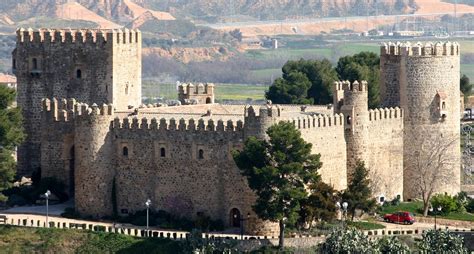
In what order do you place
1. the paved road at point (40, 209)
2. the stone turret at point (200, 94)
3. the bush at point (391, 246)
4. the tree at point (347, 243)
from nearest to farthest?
the tree at point (347, 243), the bush at point (391, 246), the paved road at point (40, 209), the stone turret at point (200, 94)

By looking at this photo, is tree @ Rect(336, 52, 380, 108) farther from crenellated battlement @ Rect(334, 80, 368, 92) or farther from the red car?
the red car

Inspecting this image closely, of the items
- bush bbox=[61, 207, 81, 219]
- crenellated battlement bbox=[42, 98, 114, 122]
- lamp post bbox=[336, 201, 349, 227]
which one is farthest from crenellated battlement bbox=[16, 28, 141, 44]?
lamp post bbox=[336, 201, 349, 227]

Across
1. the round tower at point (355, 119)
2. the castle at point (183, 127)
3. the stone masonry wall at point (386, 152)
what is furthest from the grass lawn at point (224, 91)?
the round tower at point (355, 119)

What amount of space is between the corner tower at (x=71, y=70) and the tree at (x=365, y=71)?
11.7 m

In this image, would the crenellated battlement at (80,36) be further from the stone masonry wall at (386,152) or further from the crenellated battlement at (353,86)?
the stone masonry wall at (386,152)

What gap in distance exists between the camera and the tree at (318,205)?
68.4 m

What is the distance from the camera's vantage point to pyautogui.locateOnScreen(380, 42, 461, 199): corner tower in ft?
253

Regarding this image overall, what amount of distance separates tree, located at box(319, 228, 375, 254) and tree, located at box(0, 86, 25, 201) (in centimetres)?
1551

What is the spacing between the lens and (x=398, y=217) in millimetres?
72750

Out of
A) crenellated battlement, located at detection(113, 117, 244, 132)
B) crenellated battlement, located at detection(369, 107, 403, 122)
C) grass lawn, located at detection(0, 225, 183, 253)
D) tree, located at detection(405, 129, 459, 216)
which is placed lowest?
grass lawn, located at detection(0, 225, 183, 253)

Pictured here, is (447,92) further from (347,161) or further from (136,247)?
(136,247)

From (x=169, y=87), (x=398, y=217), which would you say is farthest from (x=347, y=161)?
(x=169, y=87)

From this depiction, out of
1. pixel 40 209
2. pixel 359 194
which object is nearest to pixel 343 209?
pixel 359 194

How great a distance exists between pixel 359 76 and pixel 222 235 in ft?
67.6
